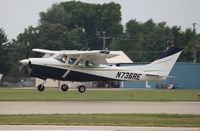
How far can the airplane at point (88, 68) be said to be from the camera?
4244 cm

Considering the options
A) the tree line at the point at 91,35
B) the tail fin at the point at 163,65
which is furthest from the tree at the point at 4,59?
the tail fin at the point at 163,65

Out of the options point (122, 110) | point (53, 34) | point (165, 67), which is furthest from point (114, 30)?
point (122, 110)

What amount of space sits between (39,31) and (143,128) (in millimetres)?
107610

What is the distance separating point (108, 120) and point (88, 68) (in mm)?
21334

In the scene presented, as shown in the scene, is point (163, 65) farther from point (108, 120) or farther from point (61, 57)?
point (108, 120)

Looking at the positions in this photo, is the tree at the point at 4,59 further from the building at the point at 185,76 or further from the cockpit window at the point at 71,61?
the cockpit window at the point at 71,61

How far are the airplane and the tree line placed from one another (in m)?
63.3

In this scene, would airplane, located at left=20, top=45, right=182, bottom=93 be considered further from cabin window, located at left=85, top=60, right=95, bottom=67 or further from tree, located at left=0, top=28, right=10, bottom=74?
tree, located at left=0, top=28, right=10, bottom=74

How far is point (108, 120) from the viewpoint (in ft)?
75.3

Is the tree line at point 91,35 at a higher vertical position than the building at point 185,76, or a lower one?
higher

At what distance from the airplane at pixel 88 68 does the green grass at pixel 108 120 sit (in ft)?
54.9

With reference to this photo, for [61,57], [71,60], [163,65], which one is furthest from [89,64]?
[163,65]

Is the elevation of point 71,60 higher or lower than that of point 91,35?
lower

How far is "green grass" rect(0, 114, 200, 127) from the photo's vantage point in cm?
2177
